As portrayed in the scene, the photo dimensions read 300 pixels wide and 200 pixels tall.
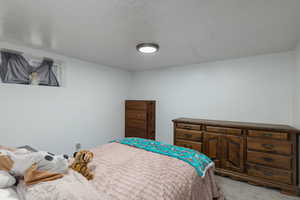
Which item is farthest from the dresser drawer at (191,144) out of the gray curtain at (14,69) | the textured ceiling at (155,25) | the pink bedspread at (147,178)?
the gray curtain at (14,69)

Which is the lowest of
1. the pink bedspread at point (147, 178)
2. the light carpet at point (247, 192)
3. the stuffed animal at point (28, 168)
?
the light carpet at point (247, 192)

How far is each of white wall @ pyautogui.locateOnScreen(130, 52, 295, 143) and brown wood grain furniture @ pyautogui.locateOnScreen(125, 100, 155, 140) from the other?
22 centimetres

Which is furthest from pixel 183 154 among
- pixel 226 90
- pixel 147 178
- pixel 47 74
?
pixel 47 74

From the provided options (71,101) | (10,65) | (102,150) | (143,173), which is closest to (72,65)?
(71,101)

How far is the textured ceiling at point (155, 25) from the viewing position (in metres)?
1.34

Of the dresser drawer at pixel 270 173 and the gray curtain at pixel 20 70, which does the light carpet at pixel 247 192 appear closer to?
the dresser drawer at pixel 270 173

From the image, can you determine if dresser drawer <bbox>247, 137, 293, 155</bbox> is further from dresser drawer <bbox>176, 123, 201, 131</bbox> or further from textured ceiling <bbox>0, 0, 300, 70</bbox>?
textured ceiling <bbox>0, 0, 300, 70</bbox>

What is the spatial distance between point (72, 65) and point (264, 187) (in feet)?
14.0

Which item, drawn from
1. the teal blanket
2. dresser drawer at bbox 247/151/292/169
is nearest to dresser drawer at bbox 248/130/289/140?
dresser drawer at bbox 247/151/292/169

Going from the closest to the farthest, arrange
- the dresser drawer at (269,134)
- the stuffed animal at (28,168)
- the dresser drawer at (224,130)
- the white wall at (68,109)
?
the stuffed animal at (28,168), the dresser drawer at (269,134), the white wall at (68,109), the dresser drawer at (224,130)

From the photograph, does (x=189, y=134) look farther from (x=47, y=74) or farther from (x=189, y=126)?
(x=47, y=74)

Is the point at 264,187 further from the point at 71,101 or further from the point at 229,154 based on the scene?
the point at 71,101

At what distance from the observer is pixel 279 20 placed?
61.8 inches

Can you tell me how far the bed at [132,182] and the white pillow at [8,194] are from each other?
0.03 meters
